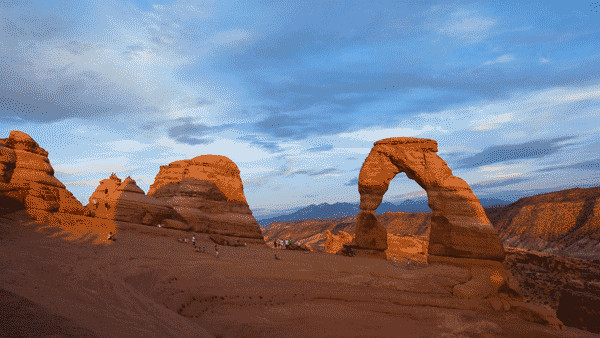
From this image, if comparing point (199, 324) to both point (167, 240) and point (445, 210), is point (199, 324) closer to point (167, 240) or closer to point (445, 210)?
point (167, 240)

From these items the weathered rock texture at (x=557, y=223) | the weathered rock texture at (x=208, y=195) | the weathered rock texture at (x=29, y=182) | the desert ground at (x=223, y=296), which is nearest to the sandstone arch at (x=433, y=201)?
the desert ground at (x=223, y=296)

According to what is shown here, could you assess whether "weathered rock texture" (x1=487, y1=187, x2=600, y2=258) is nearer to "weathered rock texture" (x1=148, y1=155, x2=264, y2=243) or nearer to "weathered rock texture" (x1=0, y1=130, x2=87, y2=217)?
"weathered rock texture" (x1=148, y1=155, x2=264, y2=243)

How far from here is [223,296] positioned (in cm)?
1079

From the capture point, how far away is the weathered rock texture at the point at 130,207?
2256 centimetres

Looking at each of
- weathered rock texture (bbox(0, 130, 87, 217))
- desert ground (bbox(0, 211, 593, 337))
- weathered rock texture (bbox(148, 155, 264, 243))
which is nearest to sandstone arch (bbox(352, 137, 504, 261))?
desert ground (bbox(0, 211, 593, 337))

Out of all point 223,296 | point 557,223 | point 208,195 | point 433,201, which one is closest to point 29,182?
point 208,195

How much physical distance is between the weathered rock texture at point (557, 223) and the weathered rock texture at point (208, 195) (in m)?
44.3

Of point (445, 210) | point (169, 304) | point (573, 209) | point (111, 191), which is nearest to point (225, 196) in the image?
point (111, 191)

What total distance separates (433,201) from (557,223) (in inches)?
2056

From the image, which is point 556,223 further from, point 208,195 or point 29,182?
point 29,182

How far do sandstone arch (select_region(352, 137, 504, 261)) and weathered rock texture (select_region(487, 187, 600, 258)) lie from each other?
36.8m

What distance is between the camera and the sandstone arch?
57.8 ft

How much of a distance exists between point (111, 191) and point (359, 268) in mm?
21167

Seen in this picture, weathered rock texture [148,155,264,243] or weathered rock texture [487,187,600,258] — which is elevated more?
weathered rock texture [148,155,264,243]
